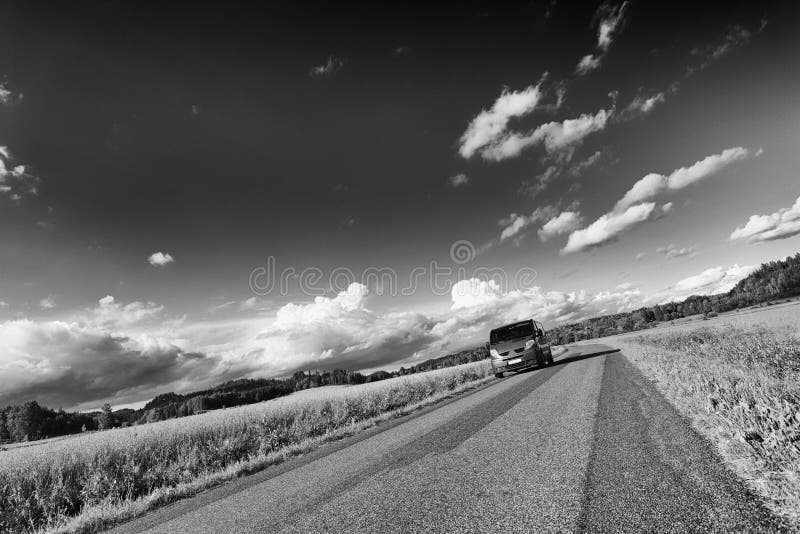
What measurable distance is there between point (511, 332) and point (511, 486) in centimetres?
1754

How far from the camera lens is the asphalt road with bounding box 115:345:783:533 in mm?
3227

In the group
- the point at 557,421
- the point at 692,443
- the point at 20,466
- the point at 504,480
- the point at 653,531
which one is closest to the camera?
the point at 653,531

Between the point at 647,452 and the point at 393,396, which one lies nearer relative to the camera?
the point at 647,452

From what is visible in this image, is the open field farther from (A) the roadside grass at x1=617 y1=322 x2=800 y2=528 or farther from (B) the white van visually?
(B) the white van

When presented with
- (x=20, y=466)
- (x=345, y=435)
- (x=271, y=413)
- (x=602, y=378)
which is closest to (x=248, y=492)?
(x=345, y=435)

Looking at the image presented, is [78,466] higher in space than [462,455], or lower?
higher

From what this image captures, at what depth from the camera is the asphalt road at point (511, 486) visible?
127 inches

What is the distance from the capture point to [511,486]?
4195 millimetres

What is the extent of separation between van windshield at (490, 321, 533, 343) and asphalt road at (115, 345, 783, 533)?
42.0 feet

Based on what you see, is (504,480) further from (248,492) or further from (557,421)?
(248,492)

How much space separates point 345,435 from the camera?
1080 cm

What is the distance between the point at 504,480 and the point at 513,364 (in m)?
16.5

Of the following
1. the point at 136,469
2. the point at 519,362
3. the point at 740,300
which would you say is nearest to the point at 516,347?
the point at 519,362

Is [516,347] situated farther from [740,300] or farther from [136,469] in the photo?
[740,300]
